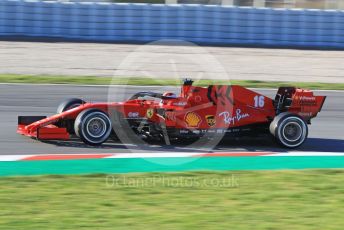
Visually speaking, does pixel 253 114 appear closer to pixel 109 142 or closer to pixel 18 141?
pixel 109 142

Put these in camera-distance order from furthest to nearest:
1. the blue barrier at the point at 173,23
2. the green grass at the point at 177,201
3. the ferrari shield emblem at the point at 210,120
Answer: the blue barrier at the point at 173,23 → the ferrari shield emblem at the point at 210,120 → the green grass at the point at 177,201

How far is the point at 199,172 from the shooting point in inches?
334

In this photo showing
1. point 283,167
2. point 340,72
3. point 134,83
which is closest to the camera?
point 283,167

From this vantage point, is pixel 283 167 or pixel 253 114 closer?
pixel 283 167

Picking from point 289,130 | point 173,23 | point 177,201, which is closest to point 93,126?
point 289,130

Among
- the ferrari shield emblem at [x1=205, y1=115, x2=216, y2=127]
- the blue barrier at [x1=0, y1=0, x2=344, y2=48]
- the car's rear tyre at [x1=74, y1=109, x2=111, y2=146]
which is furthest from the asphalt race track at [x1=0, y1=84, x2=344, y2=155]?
the blue barrier at [x1=0, y1=0, x2=344, y2=48]

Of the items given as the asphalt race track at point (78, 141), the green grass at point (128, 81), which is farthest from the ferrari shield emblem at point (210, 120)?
the green grass at point (128, 81)

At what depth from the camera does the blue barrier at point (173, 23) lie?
69.9 feet

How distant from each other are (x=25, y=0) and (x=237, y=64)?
21.9 feet

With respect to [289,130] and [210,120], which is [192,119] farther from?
[289,130]

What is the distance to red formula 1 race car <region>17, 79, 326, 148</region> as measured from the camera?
978 cm

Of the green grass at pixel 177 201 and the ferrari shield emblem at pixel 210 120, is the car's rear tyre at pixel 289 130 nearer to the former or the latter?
the ferrari shield emblem at pixel 210 120

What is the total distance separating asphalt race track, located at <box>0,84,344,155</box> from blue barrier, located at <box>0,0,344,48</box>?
240 inches

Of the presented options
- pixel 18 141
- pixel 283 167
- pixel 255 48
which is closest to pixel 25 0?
pixel 255 48
